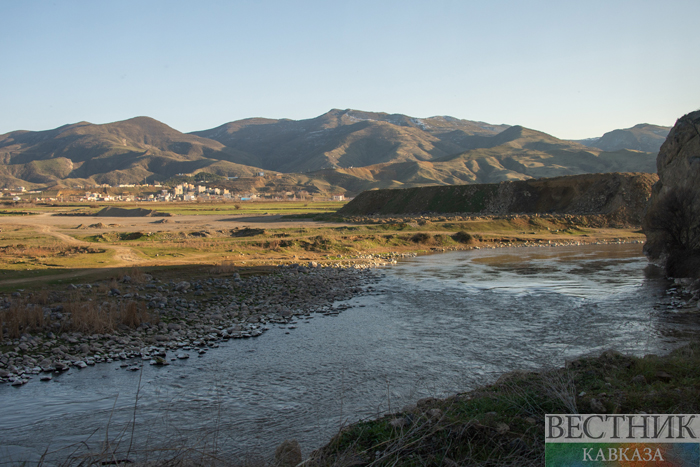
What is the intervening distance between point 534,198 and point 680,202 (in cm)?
5394

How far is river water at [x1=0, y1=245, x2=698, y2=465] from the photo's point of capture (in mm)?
9398

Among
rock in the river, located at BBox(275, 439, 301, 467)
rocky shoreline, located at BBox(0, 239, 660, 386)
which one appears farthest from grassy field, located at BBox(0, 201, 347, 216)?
rock in the river, located at BBox(275, 439, 301, 467)

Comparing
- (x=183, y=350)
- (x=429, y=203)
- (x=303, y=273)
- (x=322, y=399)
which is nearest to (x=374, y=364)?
(x=322, y=399)

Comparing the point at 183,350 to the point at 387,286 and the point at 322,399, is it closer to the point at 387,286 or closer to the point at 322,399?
the point at 322,399

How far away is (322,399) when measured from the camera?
36.7ft

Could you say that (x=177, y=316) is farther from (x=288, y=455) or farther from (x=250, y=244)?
(x=250, y=244)

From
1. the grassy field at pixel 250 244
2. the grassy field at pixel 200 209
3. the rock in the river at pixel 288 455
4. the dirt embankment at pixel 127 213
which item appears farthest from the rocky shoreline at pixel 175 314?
the dirt embankment at pixel 127 213

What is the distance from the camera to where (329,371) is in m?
13.2

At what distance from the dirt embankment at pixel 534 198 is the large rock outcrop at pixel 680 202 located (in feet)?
123

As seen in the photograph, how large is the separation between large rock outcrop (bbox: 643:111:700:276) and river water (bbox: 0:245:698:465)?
3540mm

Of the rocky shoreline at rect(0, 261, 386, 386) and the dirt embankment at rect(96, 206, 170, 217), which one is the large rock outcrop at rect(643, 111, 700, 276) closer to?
the rocky shoreline at rect(0, 261, 386, 386)

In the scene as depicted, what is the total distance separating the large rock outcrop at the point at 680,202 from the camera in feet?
86.5

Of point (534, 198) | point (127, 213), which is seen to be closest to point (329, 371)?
point (534, 198)

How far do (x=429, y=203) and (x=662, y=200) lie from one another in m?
62.6
